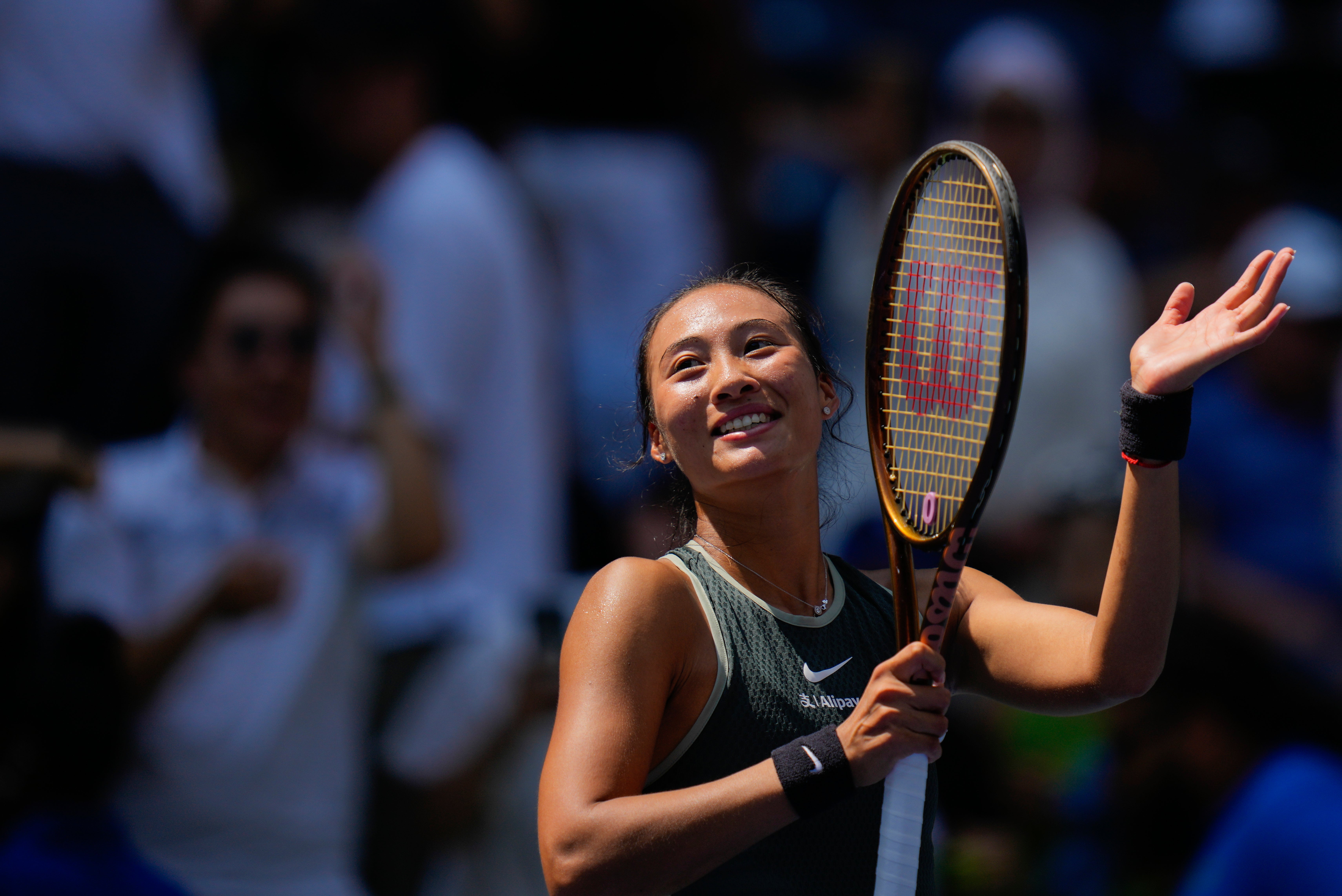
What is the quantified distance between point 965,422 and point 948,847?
2894 millimetres

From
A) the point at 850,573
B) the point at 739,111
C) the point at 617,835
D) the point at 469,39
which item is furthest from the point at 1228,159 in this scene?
the point at 617,835

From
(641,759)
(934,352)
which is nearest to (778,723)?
(641,759)

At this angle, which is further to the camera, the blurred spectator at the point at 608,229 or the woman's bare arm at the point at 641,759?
the blurred spectator at the point at 608,229

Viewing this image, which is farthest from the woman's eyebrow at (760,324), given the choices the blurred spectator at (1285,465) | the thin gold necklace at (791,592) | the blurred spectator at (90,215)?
the blurred spectator at (1285,465)

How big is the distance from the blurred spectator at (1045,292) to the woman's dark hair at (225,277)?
2468 mm

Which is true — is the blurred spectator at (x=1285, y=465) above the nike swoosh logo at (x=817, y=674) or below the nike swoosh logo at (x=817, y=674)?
below

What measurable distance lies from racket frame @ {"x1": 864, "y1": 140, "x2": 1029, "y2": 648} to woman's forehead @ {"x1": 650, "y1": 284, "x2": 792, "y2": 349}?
16cm

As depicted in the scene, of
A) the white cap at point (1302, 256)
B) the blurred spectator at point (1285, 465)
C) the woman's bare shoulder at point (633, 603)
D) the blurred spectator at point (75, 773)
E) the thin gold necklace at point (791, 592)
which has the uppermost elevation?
the woman's bare shoulder at point (633, 603)

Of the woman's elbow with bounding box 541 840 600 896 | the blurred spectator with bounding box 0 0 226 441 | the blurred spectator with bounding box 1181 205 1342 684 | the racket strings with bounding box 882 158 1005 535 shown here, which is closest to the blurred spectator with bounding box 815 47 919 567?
→ the blurred spectator with bounding box 1181 205 1342 684

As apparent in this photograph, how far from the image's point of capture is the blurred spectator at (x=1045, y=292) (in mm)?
5688

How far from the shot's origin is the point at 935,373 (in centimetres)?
257

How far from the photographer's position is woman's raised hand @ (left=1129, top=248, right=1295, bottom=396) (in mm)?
2123

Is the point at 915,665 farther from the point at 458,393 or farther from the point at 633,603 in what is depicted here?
the point at 458,393

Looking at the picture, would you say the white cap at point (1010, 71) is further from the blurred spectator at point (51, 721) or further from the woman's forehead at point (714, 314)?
the woman's forehead at point (714, 314)
